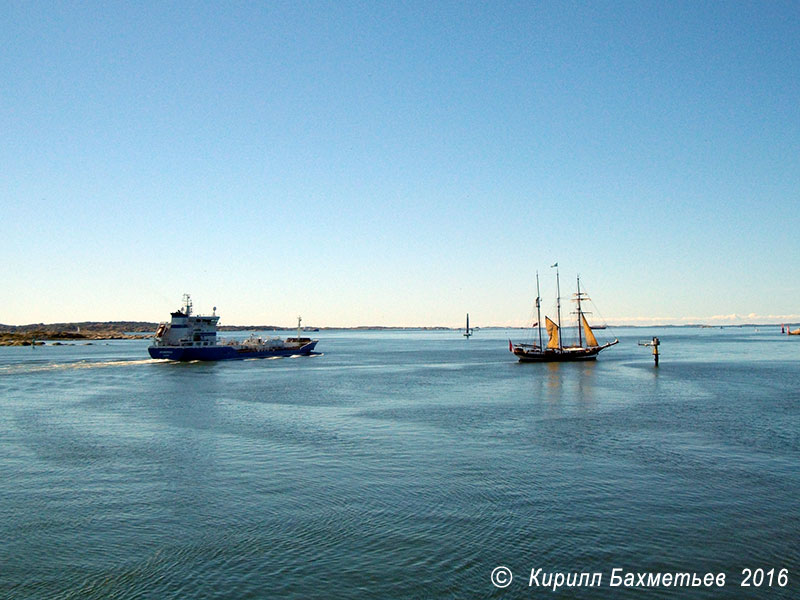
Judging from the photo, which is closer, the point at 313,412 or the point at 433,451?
the point at 433,451

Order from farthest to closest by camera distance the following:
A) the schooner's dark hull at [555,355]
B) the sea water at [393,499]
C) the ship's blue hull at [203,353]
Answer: the ship's blue hull at [203,353] → the schooner's dark hull at [555,355] → the sea water at [393,499]

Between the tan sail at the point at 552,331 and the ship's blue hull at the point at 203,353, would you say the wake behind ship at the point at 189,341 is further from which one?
the tan sail at the point at 552,331

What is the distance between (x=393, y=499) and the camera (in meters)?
22.5

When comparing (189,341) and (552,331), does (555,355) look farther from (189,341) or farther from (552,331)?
Answer: (189,341)

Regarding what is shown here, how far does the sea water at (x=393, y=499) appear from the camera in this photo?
15.9 meters

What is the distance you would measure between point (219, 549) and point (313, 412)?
1128 inches

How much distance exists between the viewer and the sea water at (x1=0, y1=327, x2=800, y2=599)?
15906 millimetres

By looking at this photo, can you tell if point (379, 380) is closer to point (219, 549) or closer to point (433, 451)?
point (433, 451)

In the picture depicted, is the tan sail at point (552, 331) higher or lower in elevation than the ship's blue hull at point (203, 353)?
higher

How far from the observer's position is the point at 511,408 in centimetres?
4772

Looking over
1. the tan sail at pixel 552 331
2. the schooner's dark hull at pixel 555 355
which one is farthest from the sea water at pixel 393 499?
the tan sail at pixel 552 331

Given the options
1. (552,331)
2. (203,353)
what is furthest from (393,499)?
(203,353)

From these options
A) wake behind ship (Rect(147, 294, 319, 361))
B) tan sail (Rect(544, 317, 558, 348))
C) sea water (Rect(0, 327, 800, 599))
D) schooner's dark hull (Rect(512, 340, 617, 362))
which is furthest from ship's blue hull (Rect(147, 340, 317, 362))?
sea water (Rect(0, 327, 800, 599))

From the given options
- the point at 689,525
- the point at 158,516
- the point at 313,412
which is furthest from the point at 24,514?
the point at 313,412
